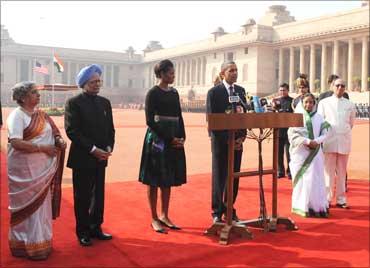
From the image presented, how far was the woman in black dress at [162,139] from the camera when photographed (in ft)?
16.5

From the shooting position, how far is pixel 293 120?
5.20 metres

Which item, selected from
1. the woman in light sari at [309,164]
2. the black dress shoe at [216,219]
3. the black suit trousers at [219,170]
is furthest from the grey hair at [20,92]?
the woman in light sari at [309,164]

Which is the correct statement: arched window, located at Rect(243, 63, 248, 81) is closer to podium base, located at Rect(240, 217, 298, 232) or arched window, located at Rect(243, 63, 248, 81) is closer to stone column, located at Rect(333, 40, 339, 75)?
stone column, located at Rect(333, 40, 339, 75)

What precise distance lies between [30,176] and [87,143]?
0.63 meters

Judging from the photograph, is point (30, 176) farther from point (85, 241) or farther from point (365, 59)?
point (365, 59)

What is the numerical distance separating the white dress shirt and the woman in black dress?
265 centimetres

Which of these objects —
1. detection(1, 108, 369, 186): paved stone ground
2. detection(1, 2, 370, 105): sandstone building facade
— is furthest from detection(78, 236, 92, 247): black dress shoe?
detection(1, 2, 370, 105): sandstone building facade

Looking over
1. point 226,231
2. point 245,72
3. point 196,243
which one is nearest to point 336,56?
point 245,72

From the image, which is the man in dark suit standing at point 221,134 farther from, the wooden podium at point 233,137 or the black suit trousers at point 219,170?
the wooden podium at point 233,137

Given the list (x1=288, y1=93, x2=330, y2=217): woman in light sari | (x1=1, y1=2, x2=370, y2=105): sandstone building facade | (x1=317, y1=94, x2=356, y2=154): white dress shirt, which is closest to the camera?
(x1=288, y1=93, x2=330, y2=217): woman in light sari

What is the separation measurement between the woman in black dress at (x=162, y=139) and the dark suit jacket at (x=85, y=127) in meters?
0.58

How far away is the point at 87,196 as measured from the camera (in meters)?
4.59

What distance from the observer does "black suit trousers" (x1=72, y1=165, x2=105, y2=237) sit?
4566mm

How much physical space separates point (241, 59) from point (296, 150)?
50909 millimetres
